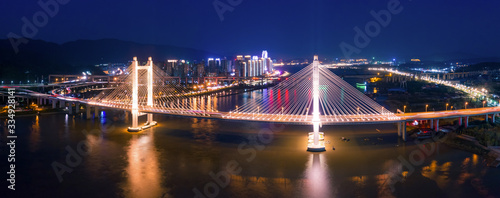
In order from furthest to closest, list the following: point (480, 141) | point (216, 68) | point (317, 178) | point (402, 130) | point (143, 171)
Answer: point (216, 68) < point (402, 130) < point (480, 141) < point (143, 171) < point (317, 178)

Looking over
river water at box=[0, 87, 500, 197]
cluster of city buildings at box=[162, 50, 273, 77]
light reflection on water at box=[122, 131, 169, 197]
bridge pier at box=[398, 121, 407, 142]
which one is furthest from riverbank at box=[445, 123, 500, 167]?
cluster of city buildings at box=[162, 50, 273, 77]

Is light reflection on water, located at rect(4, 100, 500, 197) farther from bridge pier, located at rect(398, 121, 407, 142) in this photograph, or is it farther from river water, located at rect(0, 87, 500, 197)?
bridge pier, located at rect(398, 121, 407, 142)

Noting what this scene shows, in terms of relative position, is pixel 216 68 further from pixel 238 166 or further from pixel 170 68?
pixel 238 166

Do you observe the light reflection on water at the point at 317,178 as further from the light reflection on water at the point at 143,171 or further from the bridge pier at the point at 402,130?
the bridge pier at the point at 402,130

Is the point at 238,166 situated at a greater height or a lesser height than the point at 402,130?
lesser

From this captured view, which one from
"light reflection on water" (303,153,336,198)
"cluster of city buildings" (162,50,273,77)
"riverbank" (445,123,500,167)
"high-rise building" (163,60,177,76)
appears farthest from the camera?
"cluster of city buildings" (162,50,273,77)

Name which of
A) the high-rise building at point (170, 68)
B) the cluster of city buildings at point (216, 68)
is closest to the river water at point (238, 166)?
the high-rise building at point (170, 68)

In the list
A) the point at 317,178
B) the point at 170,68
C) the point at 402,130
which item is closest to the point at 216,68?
the point at 170,68

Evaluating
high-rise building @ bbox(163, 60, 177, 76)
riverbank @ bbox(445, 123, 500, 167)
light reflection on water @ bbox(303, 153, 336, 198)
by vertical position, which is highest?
high-rise building @ bbox(163, 60, 177, 76)
